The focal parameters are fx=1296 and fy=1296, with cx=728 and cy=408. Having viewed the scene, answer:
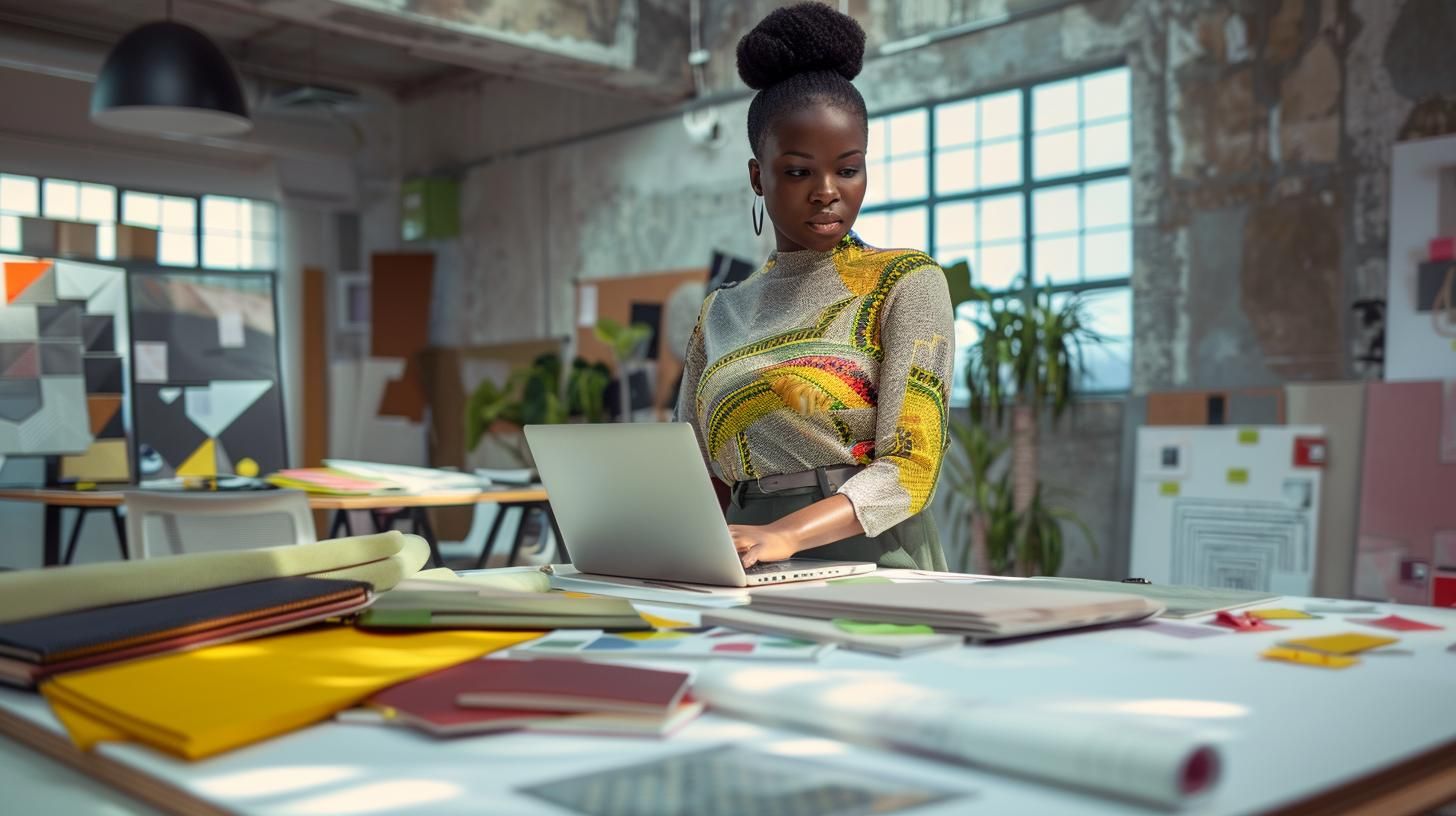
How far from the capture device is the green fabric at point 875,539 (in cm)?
187

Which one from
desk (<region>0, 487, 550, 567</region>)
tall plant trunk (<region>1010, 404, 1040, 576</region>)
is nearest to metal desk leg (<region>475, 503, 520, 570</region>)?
desk (<region>0, 487, 550, 567</region>)

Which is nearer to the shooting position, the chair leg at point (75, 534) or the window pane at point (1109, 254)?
the chair leg at point (75, 534)

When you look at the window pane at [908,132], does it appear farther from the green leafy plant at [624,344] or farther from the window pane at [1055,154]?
the green leafy plant at [624,344]

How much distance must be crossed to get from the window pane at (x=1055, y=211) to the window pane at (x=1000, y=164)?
0.18 meters

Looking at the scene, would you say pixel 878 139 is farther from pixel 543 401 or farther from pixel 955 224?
pixel 543 401

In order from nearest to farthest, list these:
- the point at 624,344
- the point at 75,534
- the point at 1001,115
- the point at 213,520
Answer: the point at 213,520, the point at 75,534, the point at 1001,115, the point at 624,344

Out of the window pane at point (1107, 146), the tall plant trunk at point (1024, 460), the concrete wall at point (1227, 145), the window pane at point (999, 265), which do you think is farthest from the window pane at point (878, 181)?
the tall plant trunk at point (1024, 460)

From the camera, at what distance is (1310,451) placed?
5.27 metres

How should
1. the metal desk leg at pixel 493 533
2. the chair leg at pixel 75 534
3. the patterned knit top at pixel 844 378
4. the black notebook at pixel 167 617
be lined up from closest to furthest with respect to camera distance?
the black notebook at pixel 167 617
the patterned knit top at pixel 844 378
the metal desk leg at pixel 493 533
the chair leg at pixel 75 534

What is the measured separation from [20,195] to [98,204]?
21.6 inches

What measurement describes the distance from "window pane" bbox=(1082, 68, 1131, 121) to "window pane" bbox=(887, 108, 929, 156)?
994mm

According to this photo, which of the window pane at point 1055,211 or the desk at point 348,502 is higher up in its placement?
the window pane at point 1055,211

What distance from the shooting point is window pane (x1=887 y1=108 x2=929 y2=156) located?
280 inches

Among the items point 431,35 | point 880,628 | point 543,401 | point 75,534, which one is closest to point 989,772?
point 880,628
